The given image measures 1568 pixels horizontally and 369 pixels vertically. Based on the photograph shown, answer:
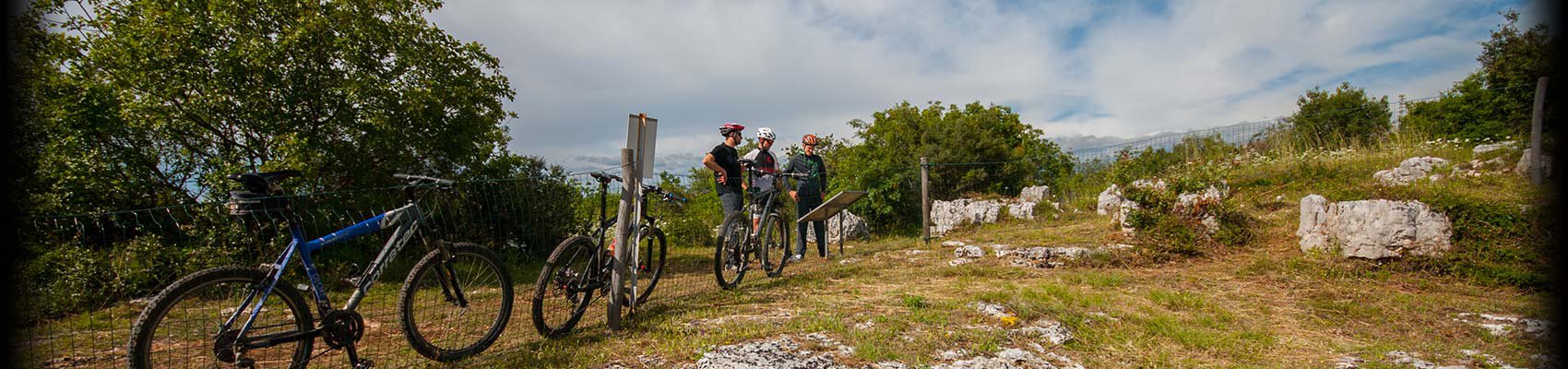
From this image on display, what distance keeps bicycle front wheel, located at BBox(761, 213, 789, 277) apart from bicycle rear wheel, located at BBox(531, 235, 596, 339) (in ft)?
6.15

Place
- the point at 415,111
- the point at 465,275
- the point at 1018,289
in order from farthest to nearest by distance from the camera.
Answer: the point at 415,111
the point at 1018,289
the point at 465,275

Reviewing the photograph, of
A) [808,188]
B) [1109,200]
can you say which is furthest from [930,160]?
[808,188]

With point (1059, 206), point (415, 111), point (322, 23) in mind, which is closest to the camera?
point (322, 23)

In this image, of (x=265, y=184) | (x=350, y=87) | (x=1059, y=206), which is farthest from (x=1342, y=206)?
(x=350, y=87)

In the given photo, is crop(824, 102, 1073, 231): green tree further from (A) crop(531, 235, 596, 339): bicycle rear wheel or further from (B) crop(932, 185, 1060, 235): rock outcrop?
(A) crop(531, 235, 596, 339): bicycle rear wheel

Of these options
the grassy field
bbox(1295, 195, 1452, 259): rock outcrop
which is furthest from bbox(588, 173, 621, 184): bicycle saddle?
bbox(1295, 195, 1452, 259): rock outcrop

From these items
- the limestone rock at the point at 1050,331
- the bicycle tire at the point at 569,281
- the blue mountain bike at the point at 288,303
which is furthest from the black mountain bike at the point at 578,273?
the limestone rock at the point at 1050,331

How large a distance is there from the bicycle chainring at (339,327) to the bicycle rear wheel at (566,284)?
0.80 m

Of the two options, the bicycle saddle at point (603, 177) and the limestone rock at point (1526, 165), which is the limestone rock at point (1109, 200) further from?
the bicycle saddle at point (603, 177)

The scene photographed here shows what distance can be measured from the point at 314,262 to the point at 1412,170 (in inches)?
458

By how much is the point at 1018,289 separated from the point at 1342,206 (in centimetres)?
328

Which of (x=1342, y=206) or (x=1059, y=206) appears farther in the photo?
(x=1059, y=206)

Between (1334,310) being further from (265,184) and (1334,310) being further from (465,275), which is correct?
(265,184)

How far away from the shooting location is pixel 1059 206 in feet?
32.4
